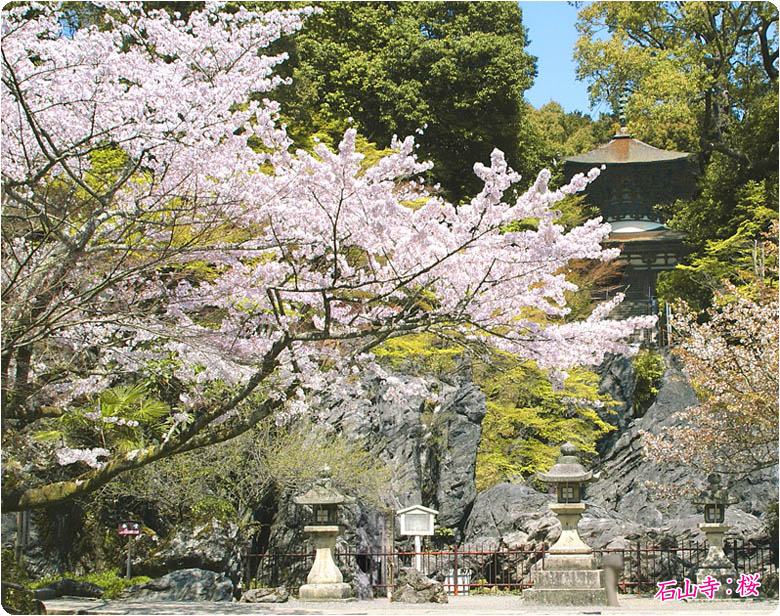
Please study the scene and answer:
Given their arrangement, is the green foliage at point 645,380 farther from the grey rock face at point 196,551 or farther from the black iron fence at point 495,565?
the grey rock face at point 196,551

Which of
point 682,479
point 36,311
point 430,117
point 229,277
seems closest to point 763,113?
point 430,117

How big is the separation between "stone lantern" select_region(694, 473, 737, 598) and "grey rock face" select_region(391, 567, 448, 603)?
3982mm

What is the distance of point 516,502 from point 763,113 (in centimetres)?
1487

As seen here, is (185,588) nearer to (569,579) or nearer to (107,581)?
(107,581)

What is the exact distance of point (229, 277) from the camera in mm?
7781

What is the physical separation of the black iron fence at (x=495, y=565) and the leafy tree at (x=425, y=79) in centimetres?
1292

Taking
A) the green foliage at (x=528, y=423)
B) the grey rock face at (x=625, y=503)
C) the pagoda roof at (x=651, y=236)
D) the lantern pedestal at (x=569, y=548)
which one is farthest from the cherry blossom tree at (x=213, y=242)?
the pagoda roof at (x=651, y=236)

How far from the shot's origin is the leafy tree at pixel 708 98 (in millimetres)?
22672

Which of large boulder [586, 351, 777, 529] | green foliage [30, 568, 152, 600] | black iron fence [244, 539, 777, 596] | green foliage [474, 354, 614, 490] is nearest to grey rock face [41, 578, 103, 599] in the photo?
green foliage [30, 568, 152, 600]

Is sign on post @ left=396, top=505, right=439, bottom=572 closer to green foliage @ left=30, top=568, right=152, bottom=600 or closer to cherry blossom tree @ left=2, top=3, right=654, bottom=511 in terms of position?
green foliage @ left=30, top=568, right=152, bottom=600

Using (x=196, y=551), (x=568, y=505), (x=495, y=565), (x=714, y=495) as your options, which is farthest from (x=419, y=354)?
(x=196, y=551)

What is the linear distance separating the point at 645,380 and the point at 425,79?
11.0 m

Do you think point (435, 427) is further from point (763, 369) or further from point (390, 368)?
point (763, 369)

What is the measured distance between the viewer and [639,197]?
28.4 m
